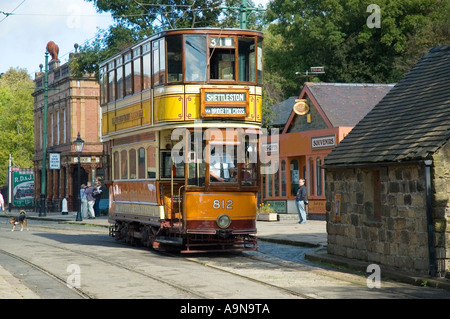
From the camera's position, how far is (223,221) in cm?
1862

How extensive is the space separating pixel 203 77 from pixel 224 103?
0.84m

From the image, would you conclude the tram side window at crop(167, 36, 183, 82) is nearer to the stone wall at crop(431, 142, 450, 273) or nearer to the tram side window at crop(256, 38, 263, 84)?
the tram side window at crop(256, 38, 263, 84)

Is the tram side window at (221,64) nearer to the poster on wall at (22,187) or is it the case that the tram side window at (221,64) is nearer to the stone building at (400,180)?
the stone building at (400,180)

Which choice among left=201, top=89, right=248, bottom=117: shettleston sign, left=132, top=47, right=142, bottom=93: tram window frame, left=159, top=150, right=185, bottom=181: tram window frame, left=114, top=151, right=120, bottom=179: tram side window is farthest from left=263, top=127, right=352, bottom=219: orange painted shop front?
left=201, top=89, right=248, bottom=117: shettleston sign

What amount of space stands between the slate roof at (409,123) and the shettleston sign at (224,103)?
2.44 meters

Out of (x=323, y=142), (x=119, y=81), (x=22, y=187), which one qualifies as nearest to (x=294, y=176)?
(x=323, y=142)

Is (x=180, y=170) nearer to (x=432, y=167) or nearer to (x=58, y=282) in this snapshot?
(x=58, y=282)

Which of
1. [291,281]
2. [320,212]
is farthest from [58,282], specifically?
[320,212]

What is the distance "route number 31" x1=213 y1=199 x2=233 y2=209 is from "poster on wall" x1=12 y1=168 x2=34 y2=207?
148 ft

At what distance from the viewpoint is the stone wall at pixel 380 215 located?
14883 millimetres

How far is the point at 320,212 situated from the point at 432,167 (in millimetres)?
21701

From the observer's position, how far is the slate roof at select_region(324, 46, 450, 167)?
49.3 feet

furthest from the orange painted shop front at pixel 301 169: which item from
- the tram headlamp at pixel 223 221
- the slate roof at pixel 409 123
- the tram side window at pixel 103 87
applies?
the tram headlamp at pixel 223 221
